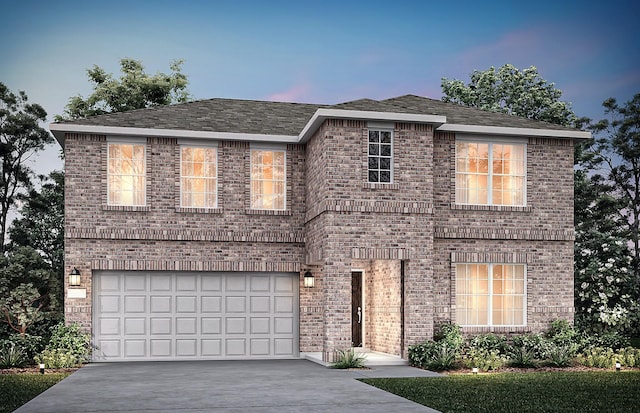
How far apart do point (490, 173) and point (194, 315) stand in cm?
859

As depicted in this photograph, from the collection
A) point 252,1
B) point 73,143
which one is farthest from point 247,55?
point 73,143

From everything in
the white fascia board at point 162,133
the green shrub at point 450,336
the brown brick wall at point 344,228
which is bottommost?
the green shrub at point 450,336

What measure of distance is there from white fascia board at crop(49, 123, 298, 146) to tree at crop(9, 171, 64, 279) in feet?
29.4

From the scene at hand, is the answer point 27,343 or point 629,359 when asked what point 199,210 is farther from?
point 629,359

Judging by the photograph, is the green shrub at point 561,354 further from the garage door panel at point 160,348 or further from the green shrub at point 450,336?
the garage door panel at point 160,348

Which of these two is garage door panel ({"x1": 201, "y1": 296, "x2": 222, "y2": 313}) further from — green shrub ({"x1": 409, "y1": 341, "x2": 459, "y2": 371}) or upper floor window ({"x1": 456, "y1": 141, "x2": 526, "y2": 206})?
upper floor window ({"x1": 456, "y1": 141, "x2": 526, "y2": 206})

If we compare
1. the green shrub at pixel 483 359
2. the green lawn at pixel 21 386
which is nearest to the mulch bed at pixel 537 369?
the green shrub at pixel 483 359

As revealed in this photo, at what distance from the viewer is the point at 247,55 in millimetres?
28172

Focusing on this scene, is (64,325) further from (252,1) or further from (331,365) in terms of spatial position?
(252,1)

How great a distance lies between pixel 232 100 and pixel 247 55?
603 cm

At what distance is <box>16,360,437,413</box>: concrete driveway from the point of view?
1101 centimetres

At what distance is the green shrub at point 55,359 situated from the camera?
16938 millimetres

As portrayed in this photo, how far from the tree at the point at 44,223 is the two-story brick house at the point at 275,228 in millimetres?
9551

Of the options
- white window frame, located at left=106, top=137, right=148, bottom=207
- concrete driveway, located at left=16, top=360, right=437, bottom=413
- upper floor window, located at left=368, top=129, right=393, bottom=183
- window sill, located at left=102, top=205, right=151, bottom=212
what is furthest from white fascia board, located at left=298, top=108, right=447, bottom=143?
concrete driveway, located at left=16, top=360, right=437, bottom=413
